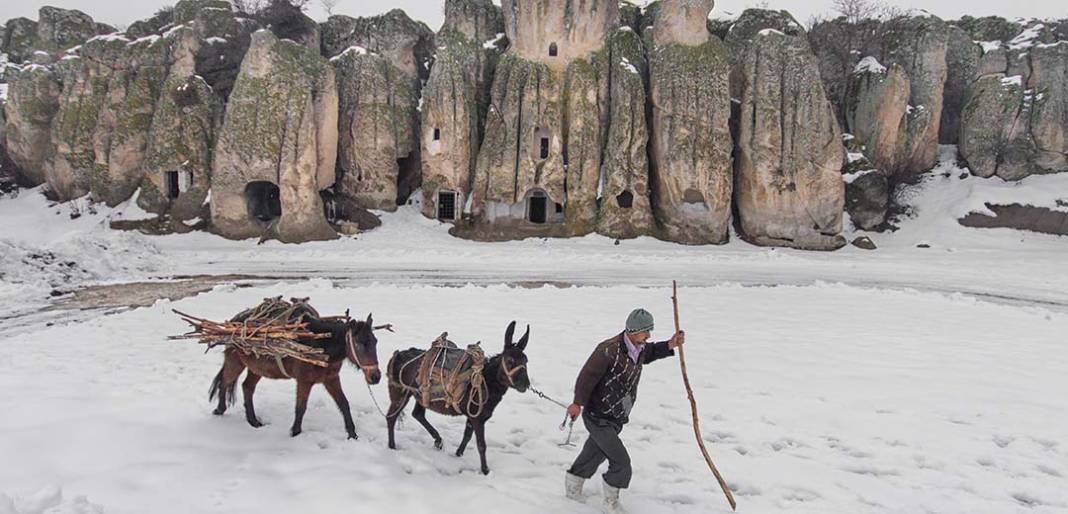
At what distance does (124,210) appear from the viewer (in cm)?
2903

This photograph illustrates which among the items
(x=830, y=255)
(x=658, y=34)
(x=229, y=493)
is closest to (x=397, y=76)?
(x=658, y=34)

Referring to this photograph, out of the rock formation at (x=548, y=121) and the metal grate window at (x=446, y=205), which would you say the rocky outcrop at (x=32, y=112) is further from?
the rock formation at (x=548, y=121)

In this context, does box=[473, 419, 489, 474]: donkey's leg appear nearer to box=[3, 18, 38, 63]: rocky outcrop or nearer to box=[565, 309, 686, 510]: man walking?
box=[565, 309, 686, 510]: man walking

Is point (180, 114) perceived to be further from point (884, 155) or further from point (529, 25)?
point (884, 155)

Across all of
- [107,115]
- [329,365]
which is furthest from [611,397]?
[107,115]

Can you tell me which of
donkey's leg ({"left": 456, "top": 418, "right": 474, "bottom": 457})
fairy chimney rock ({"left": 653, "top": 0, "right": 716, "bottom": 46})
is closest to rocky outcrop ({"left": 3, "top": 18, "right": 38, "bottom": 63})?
fairy chimney rock ({"left": 653, "top": 0, "right": 716, "bottom": 46})

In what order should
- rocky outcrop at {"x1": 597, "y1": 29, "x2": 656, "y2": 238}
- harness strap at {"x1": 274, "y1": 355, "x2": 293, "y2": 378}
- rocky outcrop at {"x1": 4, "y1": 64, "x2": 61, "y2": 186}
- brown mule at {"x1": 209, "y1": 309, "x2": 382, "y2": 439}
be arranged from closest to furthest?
brown mule at {"x1": 209, "y1": 309, "x2": 382, "y2": 439}
harness strap at {"x1": 274, "y1": 355, "x2": 293, "y2": 378}
rocky outcrop at {"x1": 597, "y1": 29, "x2": 656, "y2": 238}
rocky outcrop at {"x1": 4, "y1": 64, "x2": 61, "y2": 186}

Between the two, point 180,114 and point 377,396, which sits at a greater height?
point 180,114

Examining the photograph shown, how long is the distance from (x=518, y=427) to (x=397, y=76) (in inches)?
1194

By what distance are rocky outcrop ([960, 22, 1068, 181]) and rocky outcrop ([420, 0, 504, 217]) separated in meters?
29.4

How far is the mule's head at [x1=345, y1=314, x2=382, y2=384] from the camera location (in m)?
5.41

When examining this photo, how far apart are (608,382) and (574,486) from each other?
107 cm

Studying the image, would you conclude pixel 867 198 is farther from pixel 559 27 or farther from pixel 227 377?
pixel 227 377

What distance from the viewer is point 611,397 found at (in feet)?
16.4
